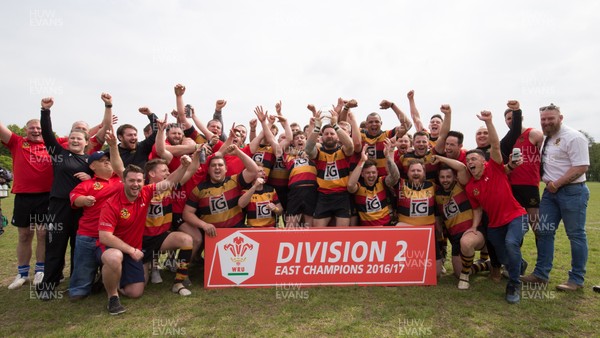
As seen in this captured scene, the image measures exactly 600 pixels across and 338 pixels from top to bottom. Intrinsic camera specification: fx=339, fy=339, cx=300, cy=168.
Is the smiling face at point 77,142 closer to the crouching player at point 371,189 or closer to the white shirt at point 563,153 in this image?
the crouching player at point 371,189

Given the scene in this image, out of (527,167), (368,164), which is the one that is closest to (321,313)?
(368,164)

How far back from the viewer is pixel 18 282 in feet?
17.9

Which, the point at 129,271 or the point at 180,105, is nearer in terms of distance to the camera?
the point at 129,271

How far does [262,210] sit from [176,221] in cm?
148

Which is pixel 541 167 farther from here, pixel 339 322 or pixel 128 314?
pixel 128 314

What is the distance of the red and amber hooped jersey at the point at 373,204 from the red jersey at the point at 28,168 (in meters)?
5.28

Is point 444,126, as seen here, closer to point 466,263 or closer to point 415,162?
point 415,162

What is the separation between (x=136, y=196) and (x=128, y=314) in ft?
5.13

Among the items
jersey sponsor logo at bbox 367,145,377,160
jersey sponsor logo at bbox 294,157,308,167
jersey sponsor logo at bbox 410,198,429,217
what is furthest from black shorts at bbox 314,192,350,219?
jersey sponsor logo at bbox 410,198,429,217

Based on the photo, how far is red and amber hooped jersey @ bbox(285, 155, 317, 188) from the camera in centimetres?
614

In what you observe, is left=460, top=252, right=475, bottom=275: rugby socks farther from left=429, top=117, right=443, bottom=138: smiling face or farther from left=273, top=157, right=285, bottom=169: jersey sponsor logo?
left=273, top=157, right=285, bottom=169: jersey sponsor logo

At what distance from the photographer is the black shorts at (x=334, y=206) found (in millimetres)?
5918

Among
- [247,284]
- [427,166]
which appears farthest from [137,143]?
[427,166]

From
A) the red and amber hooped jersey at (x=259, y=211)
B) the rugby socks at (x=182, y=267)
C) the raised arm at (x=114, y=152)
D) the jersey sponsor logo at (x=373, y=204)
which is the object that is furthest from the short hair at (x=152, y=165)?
the jersey sponsor logo at (x=373, y=204)
